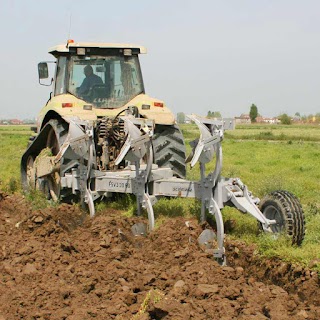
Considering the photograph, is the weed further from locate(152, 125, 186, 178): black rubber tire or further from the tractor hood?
the tractor hood

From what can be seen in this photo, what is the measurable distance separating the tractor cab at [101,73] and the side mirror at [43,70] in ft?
1.08

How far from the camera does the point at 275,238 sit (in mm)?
6008

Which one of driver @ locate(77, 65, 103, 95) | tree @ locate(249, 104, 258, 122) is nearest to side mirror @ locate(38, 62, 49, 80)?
driver @ locate(77, 65, 103, 95)

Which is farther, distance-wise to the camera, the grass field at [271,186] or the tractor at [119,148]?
the tractor at [119,148]

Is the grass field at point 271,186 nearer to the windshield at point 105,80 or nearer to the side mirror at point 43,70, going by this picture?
the windshield at point 105,80

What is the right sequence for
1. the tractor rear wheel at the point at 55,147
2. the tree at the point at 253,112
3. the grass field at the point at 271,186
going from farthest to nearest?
the tree at the point at 253,112 < the tractor rear wheel at the point at 55,147 < the grass field at the point at 271,186

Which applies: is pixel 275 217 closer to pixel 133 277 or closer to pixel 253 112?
pixel 133 277

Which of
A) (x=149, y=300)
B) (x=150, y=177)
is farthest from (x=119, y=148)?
(x=149, y=300)

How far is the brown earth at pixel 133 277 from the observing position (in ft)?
14.3

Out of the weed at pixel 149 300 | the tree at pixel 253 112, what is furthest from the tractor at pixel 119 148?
the tree at pixel 253 112

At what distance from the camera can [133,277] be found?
16.8 ft

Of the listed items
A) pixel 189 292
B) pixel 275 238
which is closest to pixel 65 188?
pixel 275 238

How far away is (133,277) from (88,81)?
477cm

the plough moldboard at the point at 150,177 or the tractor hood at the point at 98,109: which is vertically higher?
the tractor hood at the point at 98,109
